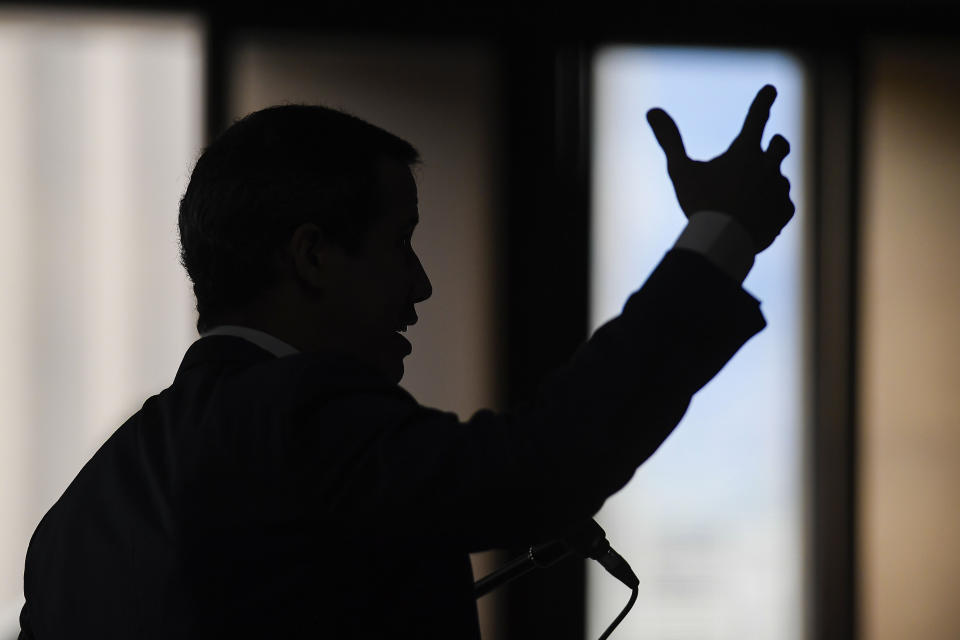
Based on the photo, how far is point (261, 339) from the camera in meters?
0.77

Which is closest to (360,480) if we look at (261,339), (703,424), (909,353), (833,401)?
(261,339)

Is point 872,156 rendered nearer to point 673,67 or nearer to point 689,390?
point 673,67

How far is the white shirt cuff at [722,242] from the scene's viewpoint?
2.09 feet

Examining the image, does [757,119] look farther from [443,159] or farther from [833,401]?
[833,401]

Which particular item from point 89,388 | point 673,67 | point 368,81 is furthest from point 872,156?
point 89,388

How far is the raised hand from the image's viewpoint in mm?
656

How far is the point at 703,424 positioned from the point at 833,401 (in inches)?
18.0

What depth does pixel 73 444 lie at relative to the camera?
2.75 m

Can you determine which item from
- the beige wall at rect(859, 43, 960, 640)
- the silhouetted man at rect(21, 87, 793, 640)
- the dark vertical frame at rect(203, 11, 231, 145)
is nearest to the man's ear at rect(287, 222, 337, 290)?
the silhouetted man at rect(21, 87, 793, 640)

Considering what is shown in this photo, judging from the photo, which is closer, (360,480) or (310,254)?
(360,480)

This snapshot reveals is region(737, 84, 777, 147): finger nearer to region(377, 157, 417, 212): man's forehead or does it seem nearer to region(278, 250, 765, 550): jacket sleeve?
region(278, 250, 765, 550): jacket sleeve

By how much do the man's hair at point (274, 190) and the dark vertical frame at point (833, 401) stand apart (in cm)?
249

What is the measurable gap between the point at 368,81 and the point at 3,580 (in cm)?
181

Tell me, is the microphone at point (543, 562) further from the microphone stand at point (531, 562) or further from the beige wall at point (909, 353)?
the beige wall at point (909, 353)
